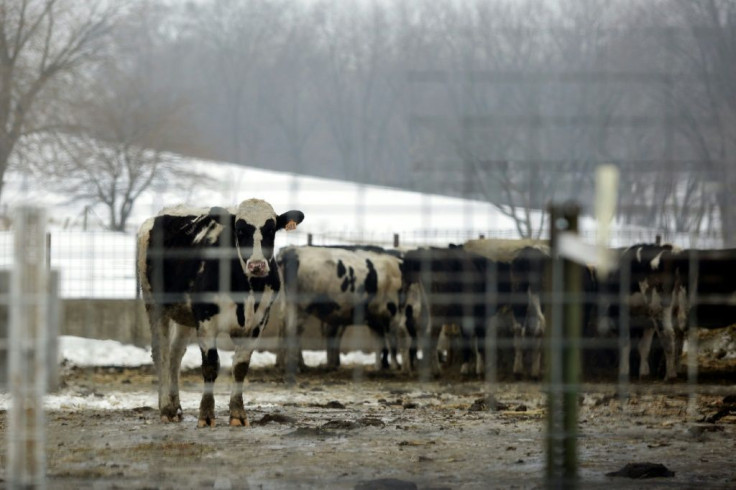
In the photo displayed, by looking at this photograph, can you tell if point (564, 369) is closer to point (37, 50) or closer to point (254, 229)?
point (254, 229)

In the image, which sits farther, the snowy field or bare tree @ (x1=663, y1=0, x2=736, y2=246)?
the snowy field

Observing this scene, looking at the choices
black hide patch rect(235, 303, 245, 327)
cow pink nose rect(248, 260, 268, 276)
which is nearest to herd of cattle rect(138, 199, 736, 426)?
black hide patch rect(235, 303, 245, 327)

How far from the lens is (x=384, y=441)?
26.2ft

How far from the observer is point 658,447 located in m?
7.64

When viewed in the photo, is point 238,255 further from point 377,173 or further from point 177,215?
point 377,173

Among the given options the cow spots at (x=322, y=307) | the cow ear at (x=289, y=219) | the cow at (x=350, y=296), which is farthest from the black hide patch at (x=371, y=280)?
the cow ear at (x=289, y=219)

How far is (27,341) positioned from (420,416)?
573 centimetres

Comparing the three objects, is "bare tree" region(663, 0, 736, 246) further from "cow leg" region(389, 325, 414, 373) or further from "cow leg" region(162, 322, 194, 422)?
"cow leg" region(162, 322, 194, 422)

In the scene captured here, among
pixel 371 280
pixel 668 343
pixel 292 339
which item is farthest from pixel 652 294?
pixel 292 339

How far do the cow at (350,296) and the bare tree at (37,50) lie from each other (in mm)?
21372

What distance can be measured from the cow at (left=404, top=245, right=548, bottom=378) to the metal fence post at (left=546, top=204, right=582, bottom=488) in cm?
1090

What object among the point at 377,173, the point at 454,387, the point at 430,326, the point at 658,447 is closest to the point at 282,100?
the point at 377,173

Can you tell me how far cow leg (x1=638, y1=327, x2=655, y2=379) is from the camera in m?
15.0

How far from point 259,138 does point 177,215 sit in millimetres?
33268
